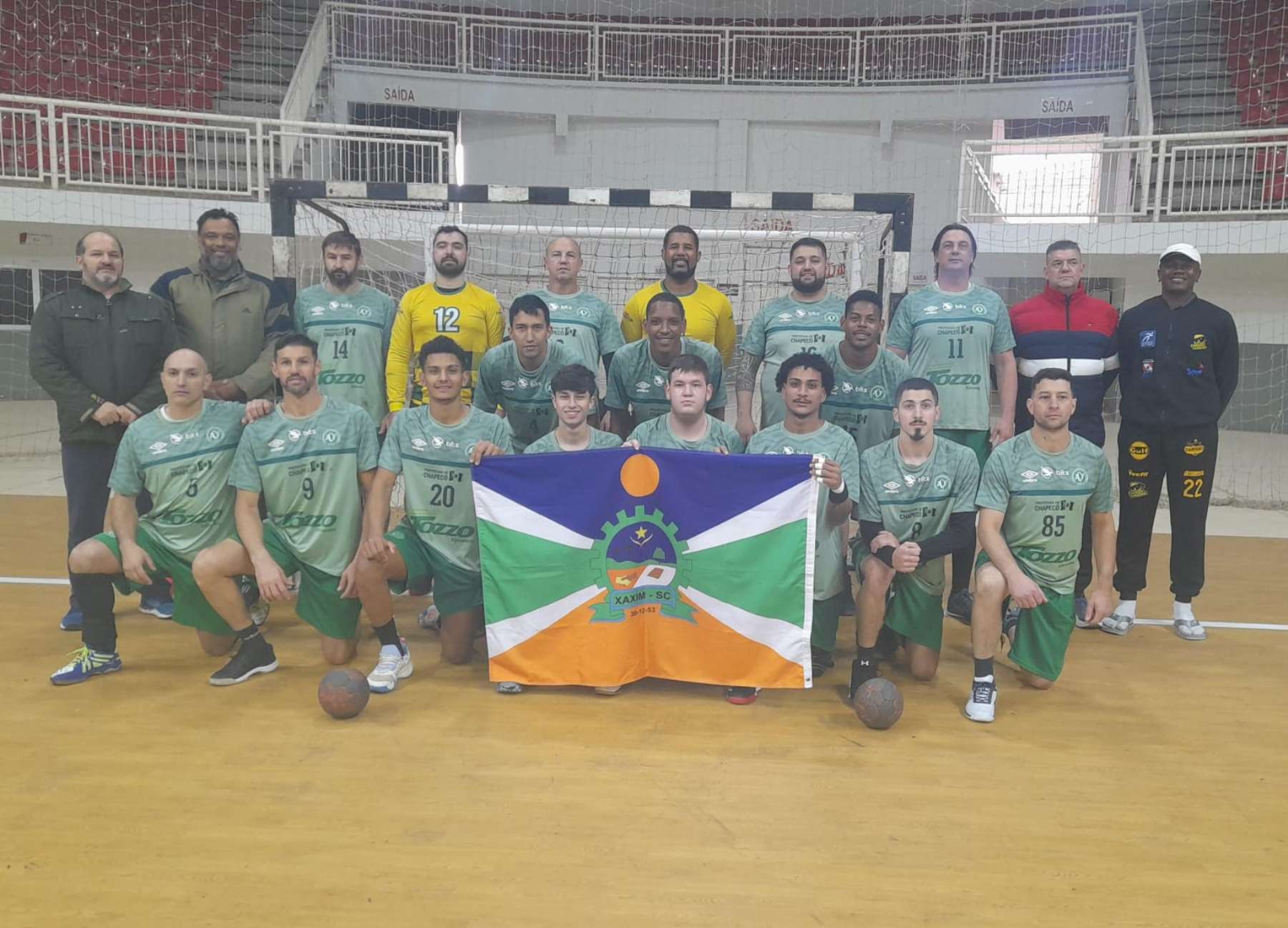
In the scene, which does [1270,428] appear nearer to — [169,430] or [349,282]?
[349,282]

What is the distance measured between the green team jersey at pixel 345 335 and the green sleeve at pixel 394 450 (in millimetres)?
929

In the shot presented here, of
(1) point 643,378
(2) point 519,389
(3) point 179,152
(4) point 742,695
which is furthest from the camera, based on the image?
(3) point 179,152

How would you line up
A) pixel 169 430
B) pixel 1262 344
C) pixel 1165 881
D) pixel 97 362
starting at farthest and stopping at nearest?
pixel 1262 344
pixel 97 362
pixel 169 430
pixel 1165 881

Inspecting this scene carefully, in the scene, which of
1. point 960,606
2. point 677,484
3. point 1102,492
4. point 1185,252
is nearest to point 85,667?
point 677,484

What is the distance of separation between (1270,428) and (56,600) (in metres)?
14.7

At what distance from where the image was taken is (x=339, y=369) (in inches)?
200

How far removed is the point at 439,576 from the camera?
171 inches

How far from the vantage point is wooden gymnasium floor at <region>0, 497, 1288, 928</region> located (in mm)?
2488

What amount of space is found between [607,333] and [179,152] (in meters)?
10.9

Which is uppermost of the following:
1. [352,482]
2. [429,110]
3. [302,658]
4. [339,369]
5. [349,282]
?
[429,110]

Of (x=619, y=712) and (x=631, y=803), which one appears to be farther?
(x=619, y=712)

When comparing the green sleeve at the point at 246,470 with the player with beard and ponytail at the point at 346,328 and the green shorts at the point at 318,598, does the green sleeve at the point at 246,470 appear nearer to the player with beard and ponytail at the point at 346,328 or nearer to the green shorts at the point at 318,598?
the green shorts at the point at 318,598

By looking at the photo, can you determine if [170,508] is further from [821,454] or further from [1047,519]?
[1047,519]

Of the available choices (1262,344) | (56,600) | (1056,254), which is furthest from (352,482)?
(1262,344)
